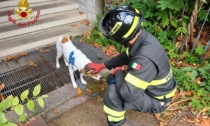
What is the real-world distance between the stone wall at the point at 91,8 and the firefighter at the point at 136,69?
10.5 feet

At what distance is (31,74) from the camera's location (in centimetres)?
364

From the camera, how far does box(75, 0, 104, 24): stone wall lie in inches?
196

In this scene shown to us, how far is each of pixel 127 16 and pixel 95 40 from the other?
2944mm

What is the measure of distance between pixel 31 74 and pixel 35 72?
93 mm

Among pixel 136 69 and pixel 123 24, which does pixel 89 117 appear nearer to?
pixel 136 69

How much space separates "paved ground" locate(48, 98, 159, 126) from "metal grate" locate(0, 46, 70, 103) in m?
0.72

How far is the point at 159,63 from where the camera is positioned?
1906mm

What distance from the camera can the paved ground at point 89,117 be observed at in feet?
8.84

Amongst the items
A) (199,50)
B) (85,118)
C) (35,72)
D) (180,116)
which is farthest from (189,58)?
(35,72)

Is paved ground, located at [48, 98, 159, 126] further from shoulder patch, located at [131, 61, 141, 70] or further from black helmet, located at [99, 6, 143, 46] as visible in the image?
black helmet, located at [99, 6, 143, 46]

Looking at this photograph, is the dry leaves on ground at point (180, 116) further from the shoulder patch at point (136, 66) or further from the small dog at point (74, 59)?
the shoulder patch at point (136, 66)

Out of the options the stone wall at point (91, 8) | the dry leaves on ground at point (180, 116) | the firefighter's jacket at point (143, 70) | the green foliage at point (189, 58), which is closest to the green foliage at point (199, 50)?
the green foliage at point (189, 58)

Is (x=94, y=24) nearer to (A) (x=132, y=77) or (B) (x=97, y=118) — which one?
(B) (x=97, y=118)

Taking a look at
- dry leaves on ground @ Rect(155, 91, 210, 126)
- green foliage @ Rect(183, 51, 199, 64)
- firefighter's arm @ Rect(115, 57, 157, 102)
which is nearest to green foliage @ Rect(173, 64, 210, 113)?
dry leaves on ground @ Rect(155, 91, 210, 126)
